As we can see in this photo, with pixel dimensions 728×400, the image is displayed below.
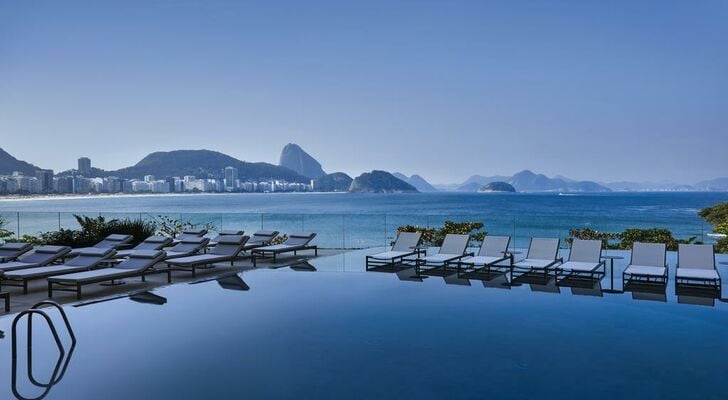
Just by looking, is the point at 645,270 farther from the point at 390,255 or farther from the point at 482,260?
the point at 390,255

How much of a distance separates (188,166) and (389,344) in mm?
83899

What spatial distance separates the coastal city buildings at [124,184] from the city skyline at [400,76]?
2959 millimetres

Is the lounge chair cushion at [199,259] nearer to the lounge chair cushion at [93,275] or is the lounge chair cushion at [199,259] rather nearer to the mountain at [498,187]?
the lounge chair cushion at [93,275]

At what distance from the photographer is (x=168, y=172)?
3231 inches

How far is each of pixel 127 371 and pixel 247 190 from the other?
284 feet

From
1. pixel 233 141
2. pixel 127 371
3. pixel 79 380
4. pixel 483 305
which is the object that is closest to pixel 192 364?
pixel 127 371

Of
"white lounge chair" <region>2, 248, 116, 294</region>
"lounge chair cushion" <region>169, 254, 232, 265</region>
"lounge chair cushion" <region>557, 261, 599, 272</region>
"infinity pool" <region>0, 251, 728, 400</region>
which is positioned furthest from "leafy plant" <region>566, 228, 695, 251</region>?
"white lounge chair" <region>2, 248, 116, 294</region>

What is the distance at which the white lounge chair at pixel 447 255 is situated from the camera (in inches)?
389

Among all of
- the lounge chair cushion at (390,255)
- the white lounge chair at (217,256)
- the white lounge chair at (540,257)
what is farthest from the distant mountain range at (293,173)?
the white lounge chair at (540,257)

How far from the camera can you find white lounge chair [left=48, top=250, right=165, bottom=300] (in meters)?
7.46

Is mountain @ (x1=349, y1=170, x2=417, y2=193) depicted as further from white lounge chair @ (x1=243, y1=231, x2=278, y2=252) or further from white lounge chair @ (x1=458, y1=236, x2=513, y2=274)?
white lounge chair @ (x1=458, y1=236, x2=513, y2=274)

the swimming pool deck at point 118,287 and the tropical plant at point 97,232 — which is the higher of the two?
the tropical plant at point 97,232

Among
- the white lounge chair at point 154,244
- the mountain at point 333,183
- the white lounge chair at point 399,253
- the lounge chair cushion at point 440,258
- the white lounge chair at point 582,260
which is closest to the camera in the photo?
the white lounge chair at point 582,260

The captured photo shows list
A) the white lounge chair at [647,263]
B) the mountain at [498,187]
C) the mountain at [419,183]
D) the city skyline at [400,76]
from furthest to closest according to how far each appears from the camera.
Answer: the mountain at [419,183] → the mountain at [498,187] → the city skyline at [400,76] → the white lounge chair at [647,263]
